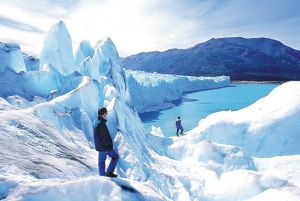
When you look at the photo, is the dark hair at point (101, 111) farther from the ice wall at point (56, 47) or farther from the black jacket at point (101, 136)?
the ice wall at point (56, 47)

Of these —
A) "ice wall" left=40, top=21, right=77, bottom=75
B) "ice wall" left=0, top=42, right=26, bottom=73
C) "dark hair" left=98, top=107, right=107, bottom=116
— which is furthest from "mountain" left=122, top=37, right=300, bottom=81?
"dark hair" left=98, top=107, right=107, bottom=116

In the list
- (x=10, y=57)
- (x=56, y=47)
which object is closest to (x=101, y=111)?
(x=10, y=57)

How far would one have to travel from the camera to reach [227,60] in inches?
3570

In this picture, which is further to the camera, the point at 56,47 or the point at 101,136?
the point at 56,47

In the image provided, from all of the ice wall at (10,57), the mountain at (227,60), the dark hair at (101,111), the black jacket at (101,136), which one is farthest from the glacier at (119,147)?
the mountain at (227,60)

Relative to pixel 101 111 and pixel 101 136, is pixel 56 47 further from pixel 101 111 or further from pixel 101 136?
pixel 101 136

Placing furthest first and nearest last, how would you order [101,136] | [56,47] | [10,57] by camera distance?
[56,47], [10,57], [101,136]

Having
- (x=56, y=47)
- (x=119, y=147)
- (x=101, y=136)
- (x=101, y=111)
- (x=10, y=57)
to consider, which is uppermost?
(x=56, y=47)

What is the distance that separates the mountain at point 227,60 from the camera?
253 feet

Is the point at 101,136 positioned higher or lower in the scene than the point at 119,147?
higher

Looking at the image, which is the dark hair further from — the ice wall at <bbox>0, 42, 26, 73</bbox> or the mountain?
the mountain

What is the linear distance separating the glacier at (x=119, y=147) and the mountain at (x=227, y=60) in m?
57.7

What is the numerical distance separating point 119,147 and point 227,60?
301 ft

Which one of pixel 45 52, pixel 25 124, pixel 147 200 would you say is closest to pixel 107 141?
pixel 147 200
